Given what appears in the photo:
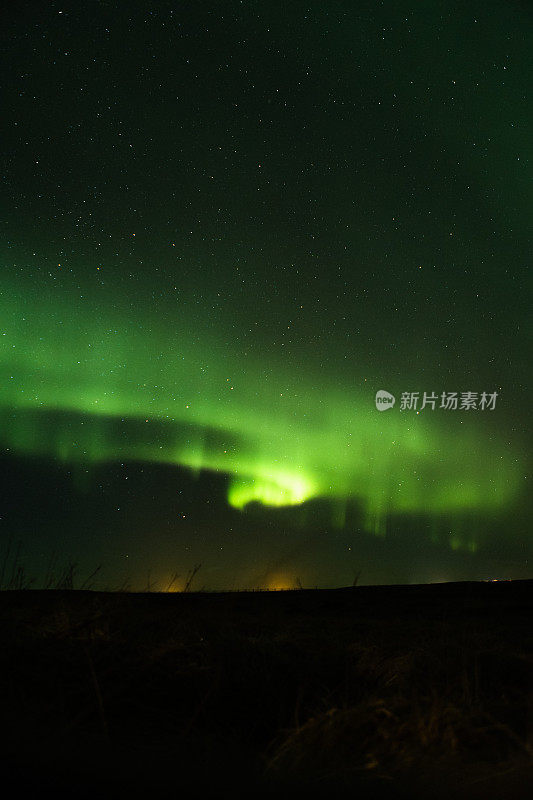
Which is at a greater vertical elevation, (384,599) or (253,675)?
(253,675)

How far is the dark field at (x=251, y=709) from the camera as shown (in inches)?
108

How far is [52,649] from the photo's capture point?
4641mm

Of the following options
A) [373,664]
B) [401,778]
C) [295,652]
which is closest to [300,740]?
[401,778]

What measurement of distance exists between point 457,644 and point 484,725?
2.73 m

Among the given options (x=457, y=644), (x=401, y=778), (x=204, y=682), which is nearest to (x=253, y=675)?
(x=204, y=682)

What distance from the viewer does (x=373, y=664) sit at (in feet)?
15.8

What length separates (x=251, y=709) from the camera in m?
3.79

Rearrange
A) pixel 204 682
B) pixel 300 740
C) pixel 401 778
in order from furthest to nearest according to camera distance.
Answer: pixel 204 682
pixel 300 740
pixel 401 778

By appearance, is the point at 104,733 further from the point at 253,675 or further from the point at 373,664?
the point at 373,664

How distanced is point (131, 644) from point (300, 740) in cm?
217

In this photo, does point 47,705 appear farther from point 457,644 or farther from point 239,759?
point 457,644

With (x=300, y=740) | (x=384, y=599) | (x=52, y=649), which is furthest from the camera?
(x=384, y=599)

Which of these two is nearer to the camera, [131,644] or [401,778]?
[401,778]

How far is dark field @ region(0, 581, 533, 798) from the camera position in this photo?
108 inches
